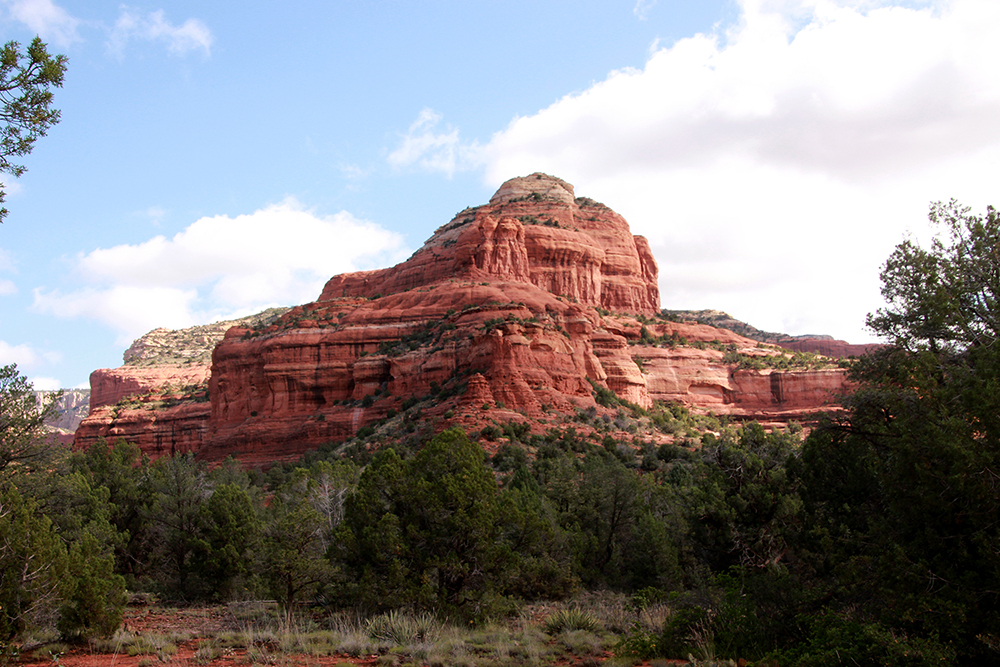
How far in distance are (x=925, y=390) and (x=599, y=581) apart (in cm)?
1423

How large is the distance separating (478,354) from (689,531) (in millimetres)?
38338

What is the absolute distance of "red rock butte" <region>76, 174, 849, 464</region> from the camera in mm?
55719

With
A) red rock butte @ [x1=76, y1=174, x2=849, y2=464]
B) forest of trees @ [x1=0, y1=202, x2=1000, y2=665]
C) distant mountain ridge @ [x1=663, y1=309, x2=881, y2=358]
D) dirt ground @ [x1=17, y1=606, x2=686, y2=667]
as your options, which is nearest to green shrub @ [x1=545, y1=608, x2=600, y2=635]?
forest of trees @ [x1=0, y1=202, x2=1000, y2=665]

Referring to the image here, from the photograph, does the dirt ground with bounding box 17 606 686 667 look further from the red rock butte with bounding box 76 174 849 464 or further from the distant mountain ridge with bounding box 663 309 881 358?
the distant mountain ridge with bounding box 663 309 881 358

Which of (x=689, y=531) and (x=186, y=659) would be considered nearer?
(x=186, y=659)

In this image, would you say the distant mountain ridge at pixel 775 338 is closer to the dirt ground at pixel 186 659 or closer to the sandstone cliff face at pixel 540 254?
the sandstone cliff face at pixel 540 254

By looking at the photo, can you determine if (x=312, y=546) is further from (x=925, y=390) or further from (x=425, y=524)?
(x=925, y=390)

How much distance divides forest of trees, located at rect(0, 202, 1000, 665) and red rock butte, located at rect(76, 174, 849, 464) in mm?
25547

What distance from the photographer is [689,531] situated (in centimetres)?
1762

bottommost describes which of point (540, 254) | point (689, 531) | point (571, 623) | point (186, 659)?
point (571, 623)

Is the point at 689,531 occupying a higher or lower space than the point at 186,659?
higher

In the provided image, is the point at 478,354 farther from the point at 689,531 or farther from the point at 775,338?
the point at 775,338

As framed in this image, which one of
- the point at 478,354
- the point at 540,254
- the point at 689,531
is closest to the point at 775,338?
the point at 540,254

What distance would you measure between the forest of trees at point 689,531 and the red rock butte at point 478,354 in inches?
1006
